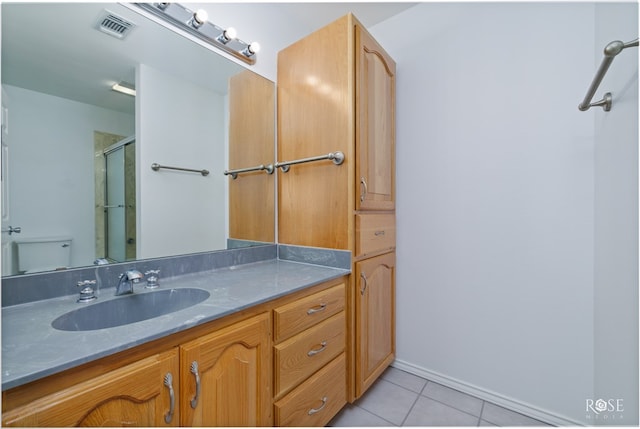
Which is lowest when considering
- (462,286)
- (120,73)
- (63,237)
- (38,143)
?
(462,286)

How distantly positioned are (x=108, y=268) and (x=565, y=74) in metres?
2.21

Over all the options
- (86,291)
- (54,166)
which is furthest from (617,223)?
(54,166)

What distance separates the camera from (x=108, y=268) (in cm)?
107

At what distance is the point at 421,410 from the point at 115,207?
177 cm

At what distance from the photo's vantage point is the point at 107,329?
708 millimetres

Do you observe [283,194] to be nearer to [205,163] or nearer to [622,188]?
[205,163]

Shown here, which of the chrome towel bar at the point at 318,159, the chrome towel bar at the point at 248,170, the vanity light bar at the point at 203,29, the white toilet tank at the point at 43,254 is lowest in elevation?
the white toilet tank at the point at 43,254

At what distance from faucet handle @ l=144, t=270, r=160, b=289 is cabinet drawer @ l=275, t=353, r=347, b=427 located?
2.19 feet

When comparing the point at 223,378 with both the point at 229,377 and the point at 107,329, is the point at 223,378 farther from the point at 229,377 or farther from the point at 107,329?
the point at 107,329

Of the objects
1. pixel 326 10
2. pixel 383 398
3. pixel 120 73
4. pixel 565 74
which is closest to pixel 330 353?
pixel 383 398

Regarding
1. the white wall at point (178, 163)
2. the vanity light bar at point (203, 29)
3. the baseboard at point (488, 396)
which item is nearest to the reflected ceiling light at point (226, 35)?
the vanity light bar at point (203, 29)

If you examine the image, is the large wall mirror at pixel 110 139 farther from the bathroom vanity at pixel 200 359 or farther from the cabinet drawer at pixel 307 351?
the cabinet drawer at pixel 307 351

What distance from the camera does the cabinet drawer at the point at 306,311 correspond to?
1034 mm

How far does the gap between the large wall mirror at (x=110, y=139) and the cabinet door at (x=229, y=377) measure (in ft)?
2.03
